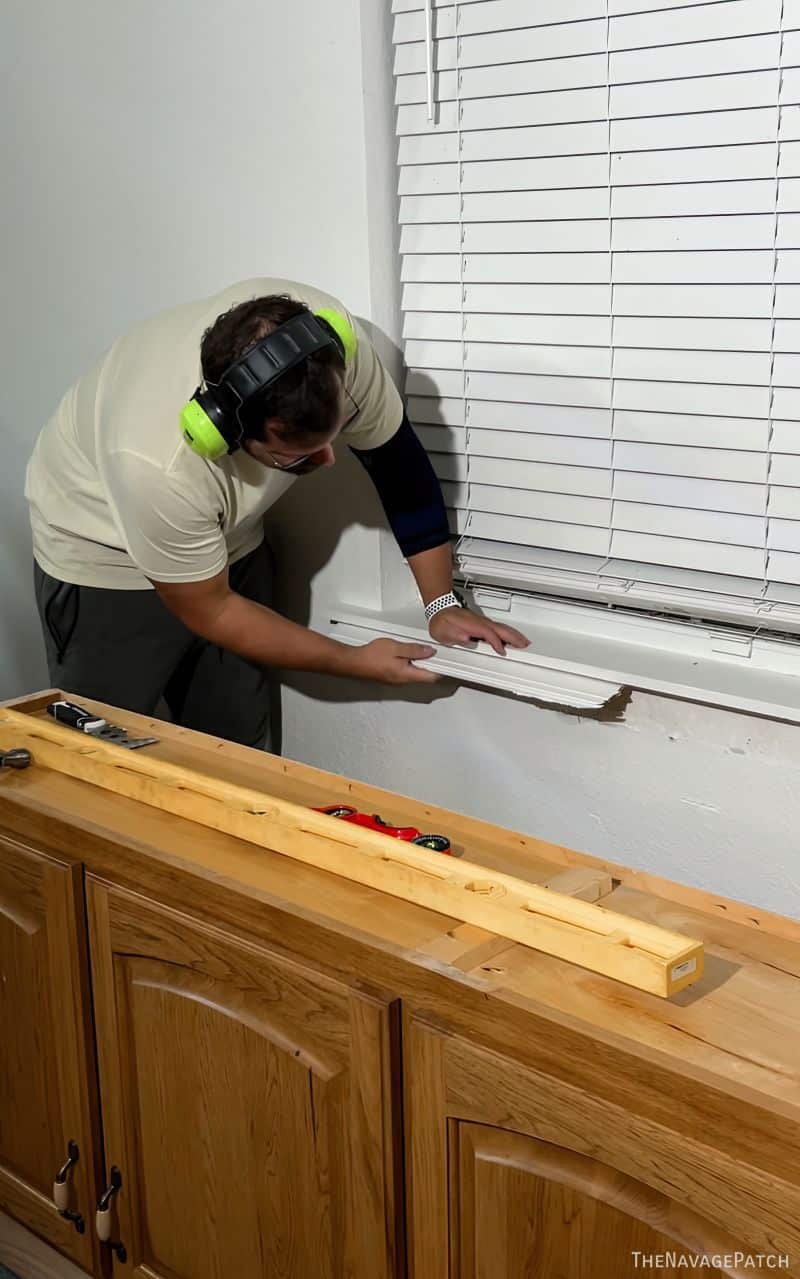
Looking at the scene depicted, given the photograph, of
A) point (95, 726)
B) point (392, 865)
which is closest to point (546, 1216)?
point (392, 865)

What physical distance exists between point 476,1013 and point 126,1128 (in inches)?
24.5

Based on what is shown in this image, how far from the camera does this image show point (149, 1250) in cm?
159

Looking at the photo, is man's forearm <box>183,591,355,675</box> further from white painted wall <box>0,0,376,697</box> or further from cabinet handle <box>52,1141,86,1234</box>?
cabinet handle <box>52,1141,86,1234</box>

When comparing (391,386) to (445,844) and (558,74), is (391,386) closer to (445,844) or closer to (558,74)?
(558,74)

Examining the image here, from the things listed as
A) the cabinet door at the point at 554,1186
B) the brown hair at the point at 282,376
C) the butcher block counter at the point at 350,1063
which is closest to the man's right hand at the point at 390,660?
the butcher block counter at the point at 350,1063

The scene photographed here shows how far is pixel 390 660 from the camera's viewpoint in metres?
2.05

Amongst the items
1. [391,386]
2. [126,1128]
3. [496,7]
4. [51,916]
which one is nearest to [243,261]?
[391,386]

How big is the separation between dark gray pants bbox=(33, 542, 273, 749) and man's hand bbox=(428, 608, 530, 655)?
1.16 feet

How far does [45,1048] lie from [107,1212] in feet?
0.66

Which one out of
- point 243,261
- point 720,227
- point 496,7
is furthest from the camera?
point 243,261

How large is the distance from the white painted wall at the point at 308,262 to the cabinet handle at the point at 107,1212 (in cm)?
82

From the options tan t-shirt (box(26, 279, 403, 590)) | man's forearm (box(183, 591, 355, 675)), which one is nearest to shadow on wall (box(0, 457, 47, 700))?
tan t-shirt (box(26, 279, 403, 590))

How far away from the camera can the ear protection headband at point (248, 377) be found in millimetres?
1610

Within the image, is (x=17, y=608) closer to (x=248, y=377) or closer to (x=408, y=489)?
(x=408, y=489)
